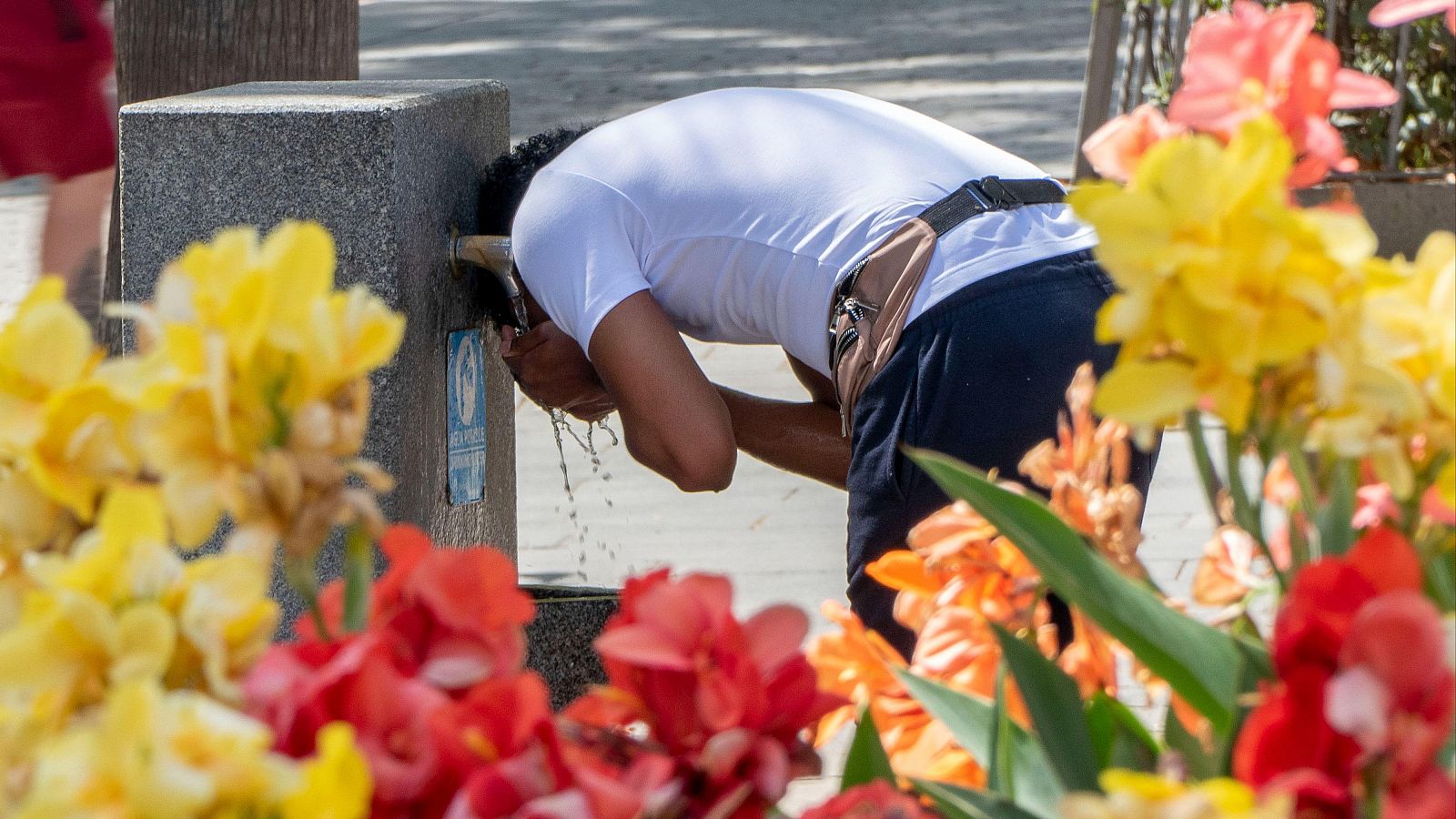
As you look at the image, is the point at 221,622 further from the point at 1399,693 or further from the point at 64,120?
the point at 64,120

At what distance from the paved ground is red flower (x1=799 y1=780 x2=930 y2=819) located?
108 inches

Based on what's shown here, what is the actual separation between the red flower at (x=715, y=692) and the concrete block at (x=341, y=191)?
1.70 m

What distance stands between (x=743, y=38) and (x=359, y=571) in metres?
11.0

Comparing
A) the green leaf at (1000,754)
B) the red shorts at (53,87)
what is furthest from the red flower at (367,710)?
the red shorts at (53,87)

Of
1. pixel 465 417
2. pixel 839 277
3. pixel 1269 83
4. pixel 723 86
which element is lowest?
pixel 723 86

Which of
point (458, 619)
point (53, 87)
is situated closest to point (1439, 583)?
point (458, 619)

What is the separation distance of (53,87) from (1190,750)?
316 centimetres

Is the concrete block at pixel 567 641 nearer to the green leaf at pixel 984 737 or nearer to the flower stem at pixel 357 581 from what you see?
the green leaf at pixel 984 737

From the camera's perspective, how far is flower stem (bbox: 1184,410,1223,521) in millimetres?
649

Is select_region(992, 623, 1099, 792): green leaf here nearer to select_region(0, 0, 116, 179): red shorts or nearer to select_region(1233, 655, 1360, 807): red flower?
select_region(1233, 655, 1360, 807): red flower

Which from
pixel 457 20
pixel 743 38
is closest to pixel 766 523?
pixel 743 38

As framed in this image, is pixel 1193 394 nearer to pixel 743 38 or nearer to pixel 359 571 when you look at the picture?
pixel 359 571

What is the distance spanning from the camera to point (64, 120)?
11.2 feet

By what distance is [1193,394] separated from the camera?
610 millimetres
